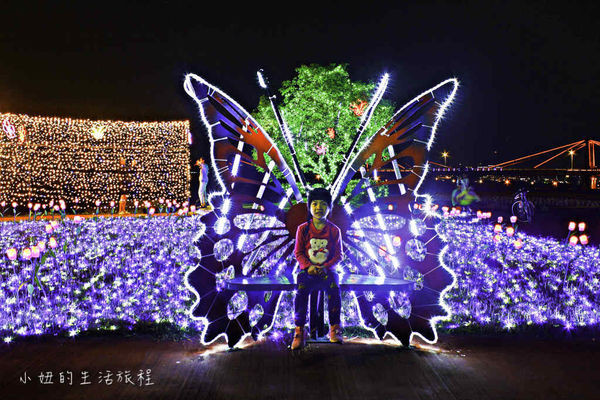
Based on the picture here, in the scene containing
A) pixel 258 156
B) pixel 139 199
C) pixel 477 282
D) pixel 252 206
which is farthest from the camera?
pixel 139 199

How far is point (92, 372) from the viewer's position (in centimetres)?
441

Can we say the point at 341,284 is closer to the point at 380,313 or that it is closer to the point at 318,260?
the point at 318,260

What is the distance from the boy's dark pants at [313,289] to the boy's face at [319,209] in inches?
22.4

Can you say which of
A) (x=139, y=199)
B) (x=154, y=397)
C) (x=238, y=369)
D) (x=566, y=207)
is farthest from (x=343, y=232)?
(x=566, y=207)

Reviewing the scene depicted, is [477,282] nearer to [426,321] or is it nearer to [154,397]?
[426,321]

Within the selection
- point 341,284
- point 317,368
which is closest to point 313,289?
point 341,284

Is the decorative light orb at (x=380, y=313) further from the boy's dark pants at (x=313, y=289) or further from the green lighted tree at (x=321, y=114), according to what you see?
the green lighted tree at (x=321, y=114)

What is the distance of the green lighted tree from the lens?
17.5 meters

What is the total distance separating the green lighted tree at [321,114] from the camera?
17.5 metres

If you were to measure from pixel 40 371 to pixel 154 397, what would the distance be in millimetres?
1192

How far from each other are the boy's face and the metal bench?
64 centimetres

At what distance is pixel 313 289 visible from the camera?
4.94 metres

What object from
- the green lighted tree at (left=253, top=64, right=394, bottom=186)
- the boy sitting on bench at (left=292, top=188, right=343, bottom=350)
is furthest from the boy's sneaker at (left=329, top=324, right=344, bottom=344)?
the green lighted tree at (left=253, top=64, right=394, bottom=186)

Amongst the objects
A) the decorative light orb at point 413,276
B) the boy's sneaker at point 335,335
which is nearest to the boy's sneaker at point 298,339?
the boy's sneaker at point 335,335
